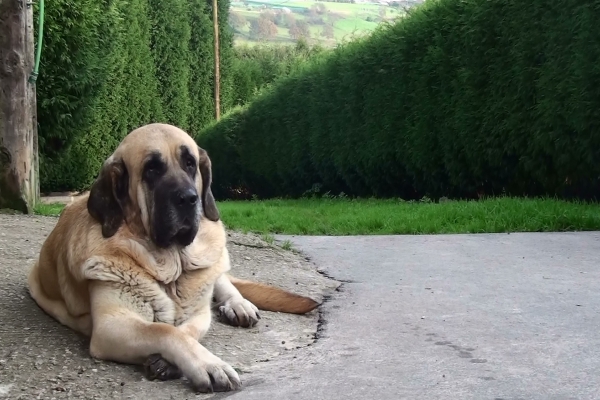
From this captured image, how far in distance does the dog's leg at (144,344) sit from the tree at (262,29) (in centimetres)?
6352

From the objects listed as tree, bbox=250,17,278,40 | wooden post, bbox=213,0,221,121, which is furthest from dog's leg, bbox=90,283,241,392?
tree, bbox=250,17,278,40

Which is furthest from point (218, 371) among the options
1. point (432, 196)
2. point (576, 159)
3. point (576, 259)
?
point (432, 196)

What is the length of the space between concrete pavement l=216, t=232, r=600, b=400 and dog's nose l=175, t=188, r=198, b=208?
808mm

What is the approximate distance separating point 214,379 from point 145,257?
2.45 feet

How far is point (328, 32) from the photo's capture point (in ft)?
205

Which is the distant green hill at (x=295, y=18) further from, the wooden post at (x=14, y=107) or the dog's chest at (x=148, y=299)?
the dog's chest at (x=148, y=299)

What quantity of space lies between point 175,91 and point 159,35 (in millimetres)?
2137

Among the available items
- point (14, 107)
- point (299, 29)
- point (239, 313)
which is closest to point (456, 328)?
point (239, 313)

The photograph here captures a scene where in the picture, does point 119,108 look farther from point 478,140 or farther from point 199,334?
point 199,334

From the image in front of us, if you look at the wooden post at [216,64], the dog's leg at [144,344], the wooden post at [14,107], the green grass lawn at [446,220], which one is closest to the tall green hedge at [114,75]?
the wooden post at [216,64]

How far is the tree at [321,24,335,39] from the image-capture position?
6144 centimetres

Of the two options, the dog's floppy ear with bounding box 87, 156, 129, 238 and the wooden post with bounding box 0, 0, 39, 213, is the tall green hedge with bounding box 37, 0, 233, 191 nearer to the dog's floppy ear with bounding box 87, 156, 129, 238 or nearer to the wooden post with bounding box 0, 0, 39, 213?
the wooden post with bounding box 0, 0, 39, 213

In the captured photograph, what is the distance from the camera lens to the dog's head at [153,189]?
3074 mm

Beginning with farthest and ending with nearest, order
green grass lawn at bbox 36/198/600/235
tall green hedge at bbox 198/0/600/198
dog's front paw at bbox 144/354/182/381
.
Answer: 1. tall green hedge at bbox 198/0/600/198
2. green grass lawn at bbox 36/198/600/235
3. dog's front paw at bbox 144/354/182/381
